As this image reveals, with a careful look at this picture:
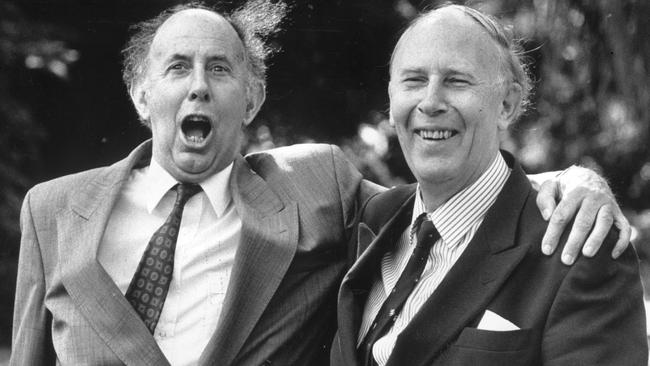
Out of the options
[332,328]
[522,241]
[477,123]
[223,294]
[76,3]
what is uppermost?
[76,3]

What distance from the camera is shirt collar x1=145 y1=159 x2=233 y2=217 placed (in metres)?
3.28

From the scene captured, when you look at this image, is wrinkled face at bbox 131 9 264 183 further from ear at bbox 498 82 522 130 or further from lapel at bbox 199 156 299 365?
ear at bbox 498 82 522 130

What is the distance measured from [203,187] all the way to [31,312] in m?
0.73

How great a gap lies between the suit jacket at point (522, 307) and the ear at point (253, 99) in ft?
3.36

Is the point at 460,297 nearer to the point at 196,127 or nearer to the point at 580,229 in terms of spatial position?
the point at 580,229

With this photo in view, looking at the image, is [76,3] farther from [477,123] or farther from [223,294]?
[477,123]

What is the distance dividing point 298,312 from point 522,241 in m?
0.85

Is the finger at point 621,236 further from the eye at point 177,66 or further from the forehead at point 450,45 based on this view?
the eye at point 177,66

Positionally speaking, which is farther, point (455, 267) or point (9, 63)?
point (9, 63)

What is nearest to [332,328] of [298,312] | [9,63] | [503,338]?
[298,312]

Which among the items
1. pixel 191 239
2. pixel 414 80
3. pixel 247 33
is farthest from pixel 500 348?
pixel 247 33

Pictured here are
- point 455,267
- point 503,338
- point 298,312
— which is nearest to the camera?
point 503,338

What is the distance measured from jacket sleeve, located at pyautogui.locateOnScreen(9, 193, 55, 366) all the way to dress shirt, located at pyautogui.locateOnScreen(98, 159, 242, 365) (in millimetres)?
235

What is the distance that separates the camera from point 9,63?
4.21 metres
